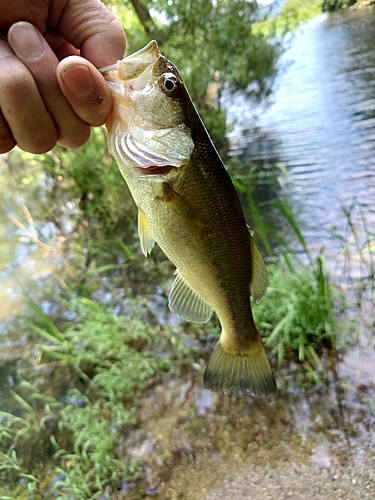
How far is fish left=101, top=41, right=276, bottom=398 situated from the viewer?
1.49 m

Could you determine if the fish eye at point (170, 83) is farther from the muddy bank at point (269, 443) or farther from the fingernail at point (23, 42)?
the muddy bank at point (269, 443)

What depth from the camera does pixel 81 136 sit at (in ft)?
4.88

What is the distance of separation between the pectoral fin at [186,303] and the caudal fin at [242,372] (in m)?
0.30

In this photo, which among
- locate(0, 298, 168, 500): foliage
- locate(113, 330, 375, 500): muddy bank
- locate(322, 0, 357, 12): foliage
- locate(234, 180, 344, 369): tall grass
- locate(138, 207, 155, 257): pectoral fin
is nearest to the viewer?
locate(138, 207, 155, 257): pectoral fin

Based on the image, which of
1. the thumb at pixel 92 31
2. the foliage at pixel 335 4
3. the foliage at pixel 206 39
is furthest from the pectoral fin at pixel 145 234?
the foliage at pixel 335 4

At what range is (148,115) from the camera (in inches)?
59.8

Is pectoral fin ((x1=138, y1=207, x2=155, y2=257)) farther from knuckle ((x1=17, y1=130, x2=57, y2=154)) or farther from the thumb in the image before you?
the thumb

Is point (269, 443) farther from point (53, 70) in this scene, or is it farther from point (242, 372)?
point (53, 70)

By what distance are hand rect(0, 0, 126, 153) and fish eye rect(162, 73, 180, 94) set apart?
0.24 m

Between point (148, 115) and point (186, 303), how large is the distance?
0.90 metres

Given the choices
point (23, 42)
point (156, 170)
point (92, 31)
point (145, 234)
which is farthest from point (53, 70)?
point (145, 234)

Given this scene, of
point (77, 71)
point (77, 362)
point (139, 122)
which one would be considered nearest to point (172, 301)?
point (139, 122)

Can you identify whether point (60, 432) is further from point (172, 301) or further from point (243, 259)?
point (243, 259)

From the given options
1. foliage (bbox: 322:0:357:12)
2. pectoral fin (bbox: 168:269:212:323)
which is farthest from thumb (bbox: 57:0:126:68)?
foliage (bbox: 322:0:357:12)
